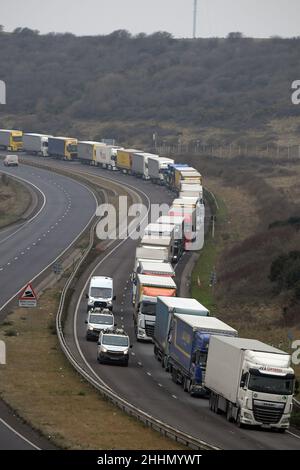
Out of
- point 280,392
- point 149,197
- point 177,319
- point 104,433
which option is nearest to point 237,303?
point 177,319

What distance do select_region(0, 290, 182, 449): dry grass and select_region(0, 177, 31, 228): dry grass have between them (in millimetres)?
49189

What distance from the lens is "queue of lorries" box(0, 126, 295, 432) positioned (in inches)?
1518

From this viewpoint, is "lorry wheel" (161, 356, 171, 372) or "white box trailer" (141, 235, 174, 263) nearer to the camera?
"lorry wheel" (161, 356, 171, 372)

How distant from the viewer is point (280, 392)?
38531 mm

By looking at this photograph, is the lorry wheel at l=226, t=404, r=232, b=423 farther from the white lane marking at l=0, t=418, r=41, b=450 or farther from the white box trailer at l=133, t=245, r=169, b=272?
the white box trailer at l=133, t=245, r=169, b=272

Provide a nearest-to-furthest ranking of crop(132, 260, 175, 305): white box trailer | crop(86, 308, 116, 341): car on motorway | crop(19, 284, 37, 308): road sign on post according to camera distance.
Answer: crop(19, 284, 37, 308): road sign on post < crop(86, 308, 116, 341): car on motorway < crop(132, 260, 175, 305): white box trailer

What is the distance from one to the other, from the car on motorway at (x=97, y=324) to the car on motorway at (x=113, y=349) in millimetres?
4429

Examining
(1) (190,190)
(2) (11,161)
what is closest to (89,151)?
(2) (11,161)

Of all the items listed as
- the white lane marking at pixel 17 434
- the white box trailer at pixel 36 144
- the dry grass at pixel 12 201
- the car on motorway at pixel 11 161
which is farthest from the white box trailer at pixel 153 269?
the white box trailer at pixel 36 144

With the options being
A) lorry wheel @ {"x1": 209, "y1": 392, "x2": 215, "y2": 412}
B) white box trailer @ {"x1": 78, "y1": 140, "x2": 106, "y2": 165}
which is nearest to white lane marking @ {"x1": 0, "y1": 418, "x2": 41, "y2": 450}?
lorry wheel @ {"x1": 209, "y1": 392, "x2": 215, "y2": 412}

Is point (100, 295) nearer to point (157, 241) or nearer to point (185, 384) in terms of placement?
point (157, 241)

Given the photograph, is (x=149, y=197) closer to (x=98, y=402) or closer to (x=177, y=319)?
(x=177, y=319)

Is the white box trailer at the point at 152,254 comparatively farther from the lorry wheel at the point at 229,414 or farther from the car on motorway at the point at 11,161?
the car on motorway at the point at 11,161

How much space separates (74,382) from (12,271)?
33300mm
